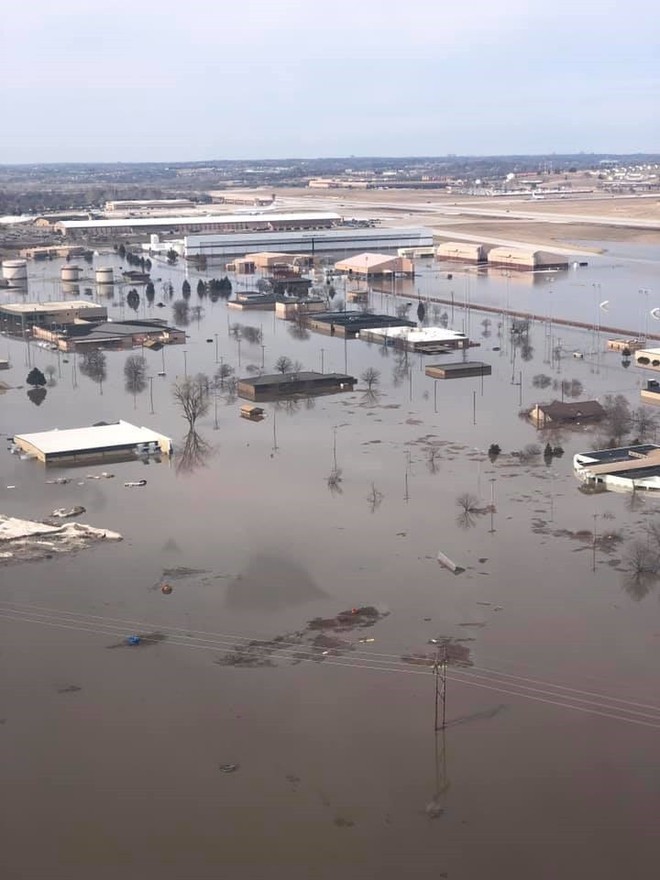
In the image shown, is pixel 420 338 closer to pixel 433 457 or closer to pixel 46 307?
pixel 433 457

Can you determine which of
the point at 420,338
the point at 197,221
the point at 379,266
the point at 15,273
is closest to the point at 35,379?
the point at 420,338

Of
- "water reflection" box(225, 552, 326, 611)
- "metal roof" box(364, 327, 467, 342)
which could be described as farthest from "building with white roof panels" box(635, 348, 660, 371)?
"water reflection" box(225, 552, 326, 611)

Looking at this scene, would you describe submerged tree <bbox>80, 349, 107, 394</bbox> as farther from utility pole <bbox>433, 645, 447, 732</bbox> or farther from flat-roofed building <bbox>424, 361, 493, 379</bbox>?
utility pole <bbox>433, 645, 447, 732</bbox>

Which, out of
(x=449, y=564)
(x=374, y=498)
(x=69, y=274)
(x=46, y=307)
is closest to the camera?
(x=449, y=564)

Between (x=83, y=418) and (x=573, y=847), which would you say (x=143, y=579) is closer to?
(x=573, y=847)

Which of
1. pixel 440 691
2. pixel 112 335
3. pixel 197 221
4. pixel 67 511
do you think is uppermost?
pixel 197 221

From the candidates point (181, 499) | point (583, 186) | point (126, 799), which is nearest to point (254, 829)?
point (126, 799)

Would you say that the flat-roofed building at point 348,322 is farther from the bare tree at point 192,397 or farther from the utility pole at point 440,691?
the utility pole at point 440,691
